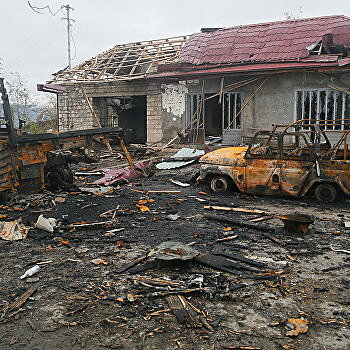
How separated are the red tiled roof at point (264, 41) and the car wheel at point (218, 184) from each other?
6.73 m

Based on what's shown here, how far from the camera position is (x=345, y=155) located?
8922 millimetres

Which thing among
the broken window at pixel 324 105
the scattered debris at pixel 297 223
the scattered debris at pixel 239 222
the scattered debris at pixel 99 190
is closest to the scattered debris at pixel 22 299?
the scattered debris at pixel 239 222

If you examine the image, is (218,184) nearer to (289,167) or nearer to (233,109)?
(289,167)

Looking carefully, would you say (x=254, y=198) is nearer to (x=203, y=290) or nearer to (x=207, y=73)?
(x=203, y=290)

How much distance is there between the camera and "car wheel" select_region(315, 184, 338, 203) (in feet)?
29.7

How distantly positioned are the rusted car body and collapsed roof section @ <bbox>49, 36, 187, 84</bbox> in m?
8.34

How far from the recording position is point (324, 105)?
14.2 m

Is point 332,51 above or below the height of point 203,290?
above

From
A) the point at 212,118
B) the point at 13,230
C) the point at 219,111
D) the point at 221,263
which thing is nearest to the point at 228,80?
the point at 219,111

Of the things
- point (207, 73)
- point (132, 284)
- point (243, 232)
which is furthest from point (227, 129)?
point (132, 284)

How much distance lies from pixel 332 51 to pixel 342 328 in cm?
1287

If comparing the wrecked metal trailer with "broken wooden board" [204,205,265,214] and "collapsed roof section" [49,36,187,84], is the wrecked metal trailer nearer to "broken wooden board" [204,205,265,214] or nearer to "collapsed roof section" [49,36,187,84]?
"broken wooden board" [204,205,265,214]

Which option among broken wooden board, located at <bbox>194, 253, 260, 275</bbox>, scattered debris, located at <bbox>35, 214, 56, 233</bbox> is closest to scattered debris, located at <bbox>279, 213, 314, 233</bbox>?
broken wooden board, located at <bbox>194, 253, 260, 275</bbox>

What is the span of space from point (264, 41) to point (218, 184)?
8439 mm
